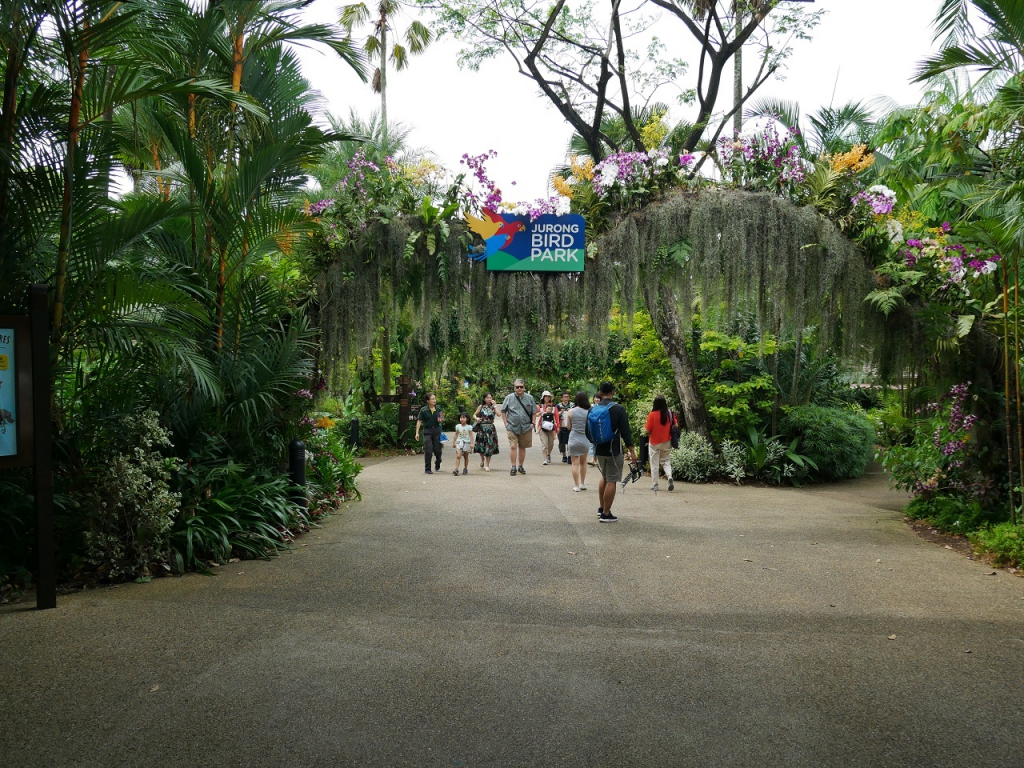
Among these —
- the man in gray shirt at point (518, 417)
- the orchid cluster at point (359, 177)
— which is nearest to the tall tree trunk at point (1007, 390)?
the orchid cluster at point (359, 177)

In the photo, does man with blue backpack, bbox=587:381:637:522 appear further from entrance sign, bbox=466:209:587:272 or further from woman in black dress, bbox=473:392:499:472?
woman in black dress, bbox=473:392:499:472

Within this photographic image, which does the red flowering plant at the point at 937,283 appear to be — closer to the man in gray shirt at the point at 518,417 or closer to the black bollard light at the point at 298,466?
the man in gray shirt at the point at 518,417

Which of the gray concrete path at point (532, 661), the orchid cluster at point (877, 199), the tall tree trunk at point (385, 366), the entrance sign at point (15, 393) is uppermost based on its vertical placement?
the orchid cluster at point (877, 199)

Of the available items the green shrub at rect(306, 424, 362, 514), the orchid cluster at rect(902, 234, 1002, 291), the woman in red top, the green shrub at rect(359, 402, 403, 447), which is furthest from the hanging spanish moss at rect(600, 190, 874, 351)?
the green shrub at rect(359, 402, 403, 447)

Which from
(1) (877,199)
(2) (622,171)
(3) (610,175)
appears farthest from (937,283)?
(3) (610,175)

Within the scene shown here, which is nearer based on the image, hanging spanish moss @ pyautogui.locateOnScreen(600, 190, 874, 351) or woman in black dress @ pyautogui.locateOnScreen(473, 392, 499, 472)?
hanging spanish moss @ pyautogui.locateOnScreen(600, 190, 874, 351)

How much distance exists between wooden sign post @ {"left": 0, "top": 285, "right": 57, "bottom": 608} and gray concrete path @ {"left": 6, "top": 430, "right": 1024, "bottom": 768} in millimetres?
420

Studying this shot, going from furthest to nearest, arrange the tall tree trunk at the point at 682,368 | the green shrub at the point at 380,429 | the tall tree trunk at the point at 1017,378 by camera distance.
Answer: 1. the green shrub at the point at 380,429
2. the tall tree trunk at the point at 682,368
3. the tall tree trunk at the point at 1017,378

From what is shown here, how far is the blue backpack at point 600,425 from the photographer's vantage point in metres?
8.63

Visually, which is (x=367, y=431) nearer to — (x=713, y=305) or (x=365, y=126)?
(x=365, y=126)

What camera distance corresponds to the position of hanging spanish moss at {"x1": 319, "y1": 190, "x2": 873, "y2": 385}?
31.7 feet

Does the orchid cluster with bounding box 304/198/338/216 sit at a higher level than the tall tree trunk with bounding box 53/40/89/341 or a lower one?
higher

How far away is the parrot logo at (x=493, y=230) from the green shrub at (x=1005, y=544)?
6.09 metres

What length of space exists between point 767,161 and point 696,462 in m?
5.66
